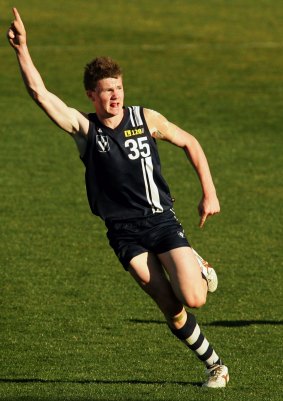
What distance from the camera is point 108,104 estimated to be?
400 inches

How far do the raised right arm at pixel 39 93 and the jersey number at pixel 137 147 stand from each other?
1.21 ft

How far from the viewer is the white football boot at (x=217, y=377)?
33.8ft

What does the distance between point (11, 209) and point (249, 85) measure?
11.4 m

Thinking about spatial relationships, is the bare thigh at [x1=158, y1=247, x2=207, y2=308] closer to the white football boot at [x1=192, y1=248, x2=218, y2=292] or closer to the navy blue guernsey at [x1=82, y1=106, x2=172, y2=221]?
the white football boot at [x1=192, y1=248, x2=218, y2=292]

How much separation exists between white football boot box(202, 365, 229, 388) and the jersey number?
181cm

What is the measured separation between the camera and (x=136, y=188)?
1025 centimetres

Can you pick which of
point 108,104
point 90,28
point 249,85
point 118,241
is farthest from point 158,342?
point 90,28

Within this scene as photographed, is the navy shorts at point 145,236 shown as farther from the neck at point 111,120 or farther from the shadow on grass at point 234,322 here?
the shadow on grass at point 234,322

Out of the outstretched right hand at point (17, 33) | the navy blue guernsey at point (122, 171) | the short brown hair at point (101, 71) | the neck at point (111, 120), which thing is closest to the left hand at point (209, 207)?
the navy blue guernsey at point (122, 171)

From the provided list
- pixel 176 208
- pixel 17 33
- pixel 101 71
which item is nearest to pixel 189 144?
pixel 101 71

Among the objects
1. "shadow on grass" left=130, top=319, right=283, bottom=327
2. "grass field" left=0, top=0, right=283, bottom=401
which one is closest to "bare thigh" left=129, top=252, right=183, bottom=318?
"grass field" left=0, top=0, right=283, bottom=401

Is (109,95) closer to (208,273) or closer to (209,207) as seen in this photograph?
(209,207)

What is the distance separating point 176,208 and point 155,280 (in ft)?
28.1

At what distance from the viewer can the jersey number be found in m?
10.2
